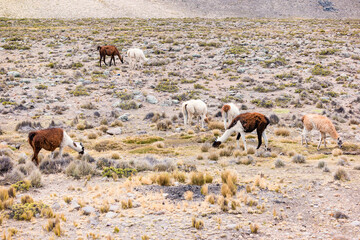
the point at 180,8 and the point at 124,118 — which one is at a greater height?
the point at 180,8

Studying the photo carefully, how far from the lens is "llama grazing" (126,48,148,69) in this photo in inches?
1167

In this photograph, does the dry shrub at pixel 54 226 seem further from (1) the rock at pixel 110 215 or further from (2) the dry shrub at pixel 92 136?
(2) the dry shrub at pixel 92 136

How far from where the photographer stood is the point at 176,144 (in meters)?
15.4

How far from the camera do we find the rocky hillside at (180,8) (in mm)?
76375

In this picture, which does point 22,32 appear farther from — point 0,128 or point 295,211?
point 295,211

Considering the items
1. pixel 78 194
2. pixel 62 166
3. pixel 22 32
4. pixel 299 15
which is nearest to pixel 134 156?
pixel 62 166

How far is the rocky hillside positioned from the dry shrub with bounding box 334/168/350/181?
74.9 metres

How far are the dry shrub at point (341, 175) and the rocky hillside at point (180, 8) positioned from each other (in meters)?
74.9

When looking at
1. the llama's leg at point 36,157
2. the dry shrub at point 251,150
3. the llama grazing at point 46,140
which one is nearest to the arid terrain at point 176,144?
Answer: the dry shrub at point 251,150

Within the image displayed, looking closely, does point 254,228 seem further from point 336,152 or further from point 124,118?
point 124,118

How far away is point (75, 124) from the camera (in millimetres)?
18250

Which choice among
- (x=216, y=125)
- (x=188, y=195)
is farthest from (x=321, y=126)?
(x=188, y=195)

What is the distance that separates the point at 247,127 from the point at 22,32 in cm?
4264

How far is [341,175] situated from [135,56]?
23.6 meters
